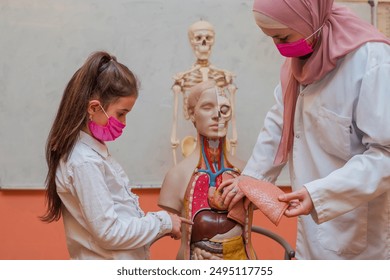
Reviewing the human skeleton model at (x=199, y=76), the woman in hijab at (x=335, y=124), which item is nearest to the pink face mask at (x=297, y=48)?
the woman in hijab at (x=335, y=124)

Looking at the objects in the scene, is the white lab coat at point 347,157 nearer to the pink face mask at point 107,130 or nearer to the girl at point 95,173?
the girl at point 95,173

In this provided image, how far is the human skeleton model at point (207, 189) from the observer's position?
7.82 feet

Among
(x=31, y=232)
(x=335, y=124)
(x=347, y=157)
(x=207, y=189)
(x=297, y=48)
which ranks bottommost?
(x=31, y=232)

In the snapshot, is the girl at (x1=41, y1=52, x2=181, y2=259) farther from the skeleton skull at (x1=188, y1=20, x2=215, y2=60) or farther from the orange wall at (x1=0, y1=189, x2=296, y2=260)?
the orange wall at (x1=0, y1=189, x2=296, y2=260)

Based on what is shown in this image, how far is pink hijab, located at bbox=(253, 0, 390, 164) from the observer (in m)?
1.79

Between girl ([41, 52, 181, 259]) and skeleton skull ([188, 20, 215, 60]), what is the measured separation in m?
1.37

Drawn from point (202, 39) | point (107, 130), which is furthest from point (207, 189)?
point (202, 39)

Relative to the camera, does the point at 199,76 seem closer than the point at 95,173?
No

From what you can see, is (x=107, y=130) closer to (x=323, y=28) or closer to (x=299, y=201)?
(x=299, y=201)

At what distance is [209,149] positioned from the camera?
2.56 metres

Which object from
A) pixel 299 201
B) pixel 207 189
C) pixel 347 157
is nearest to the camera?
pixel 299 201

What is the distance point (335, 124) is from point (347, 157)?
0.13m

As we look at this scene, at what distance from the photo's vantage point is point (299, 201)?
1.77 meters

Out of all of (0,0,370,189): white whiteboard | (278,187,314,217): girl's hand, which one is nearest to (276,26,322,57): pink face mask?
(278,187,314,217): girl's hand
